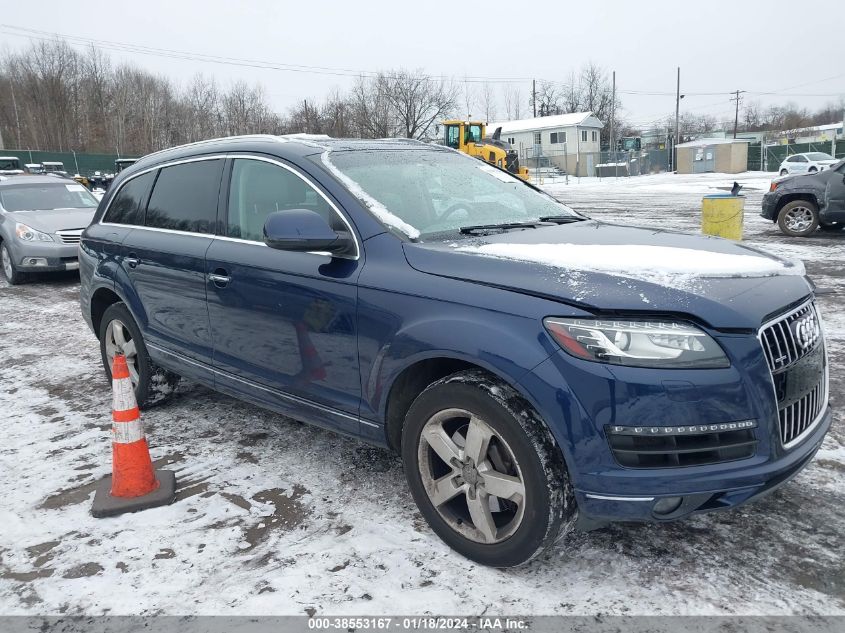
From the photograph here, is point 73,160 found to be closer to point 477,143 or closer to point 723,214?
point 477,143

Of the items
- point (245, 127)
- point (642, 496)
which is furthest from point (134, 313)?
point (245, 127)

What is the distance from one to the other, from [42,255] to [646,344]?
10322mm

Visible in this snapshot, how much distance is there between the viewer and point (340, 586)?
2.66 m

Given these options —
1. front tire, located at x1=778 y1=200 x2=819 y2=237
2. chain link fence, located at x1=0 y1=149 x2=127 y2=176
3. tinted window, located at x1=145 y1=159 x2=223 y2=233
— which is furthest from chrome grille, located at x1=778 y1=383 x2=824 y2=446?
chain link fence, located at x1=0 y1=149 x2=127 y2=176

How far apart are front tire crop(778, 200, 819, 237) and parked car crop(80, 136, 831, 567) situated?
35.3ft

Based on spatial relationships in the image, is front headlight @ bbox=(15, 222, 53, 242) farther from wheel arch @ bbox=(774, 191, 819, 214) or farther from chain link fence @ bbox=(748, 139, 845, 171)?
chain link fence @ bbox=(748, 139, 845, 171)

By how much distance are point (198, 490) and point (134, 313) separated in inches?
63.2

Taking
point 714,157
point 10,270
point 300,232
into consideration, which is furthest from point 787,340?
point 714,157

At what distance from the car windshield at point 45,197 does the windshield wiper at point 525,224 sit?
10150 mm

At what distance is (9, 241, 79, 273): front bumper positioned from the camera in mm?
10148

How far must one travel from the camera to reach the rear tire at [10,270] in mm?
10500

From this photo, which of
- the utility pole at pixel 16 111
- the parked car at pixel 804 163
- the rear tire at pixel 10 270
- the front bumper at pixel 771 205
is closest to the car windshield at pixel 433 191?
the rear tire at pixel 10 270

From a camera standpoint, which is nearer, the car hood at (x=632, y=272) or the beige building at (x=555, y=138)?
the car hood at (x=632, y=272)

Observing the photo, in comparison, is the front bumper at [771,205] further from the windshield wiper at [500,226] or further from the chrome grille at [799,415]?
the chrome grille at [799,415]
